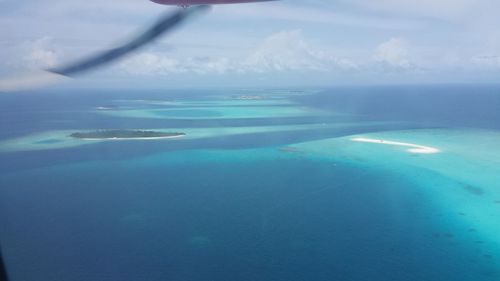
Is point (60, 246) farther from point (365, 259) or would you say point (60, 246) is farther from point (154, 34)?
point (154, 34)

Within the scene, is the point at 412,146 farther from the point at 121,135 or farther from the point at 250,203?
the point at 121,135

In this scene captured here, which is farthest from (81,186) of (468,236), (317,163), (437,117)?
(437,117)

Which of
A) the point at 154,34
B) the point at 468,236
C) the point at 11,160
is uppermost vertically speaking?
the point at 154,34

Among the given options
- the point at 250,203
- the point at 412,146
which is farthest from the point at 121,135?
the point at 412,146

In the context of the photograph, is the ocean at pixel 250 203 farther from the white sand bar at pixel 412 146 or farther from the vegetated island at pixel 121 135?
the vegetated island at pixel 121 135

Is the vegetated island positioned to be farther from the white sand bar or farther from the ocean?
the white sand bar

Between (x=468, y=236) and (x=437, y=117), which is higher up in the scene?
(x=437, y=117)

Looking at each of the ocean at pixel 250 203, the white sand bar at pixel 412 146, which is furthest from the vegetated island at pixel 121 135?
the white sand bar at pixel 412 146
